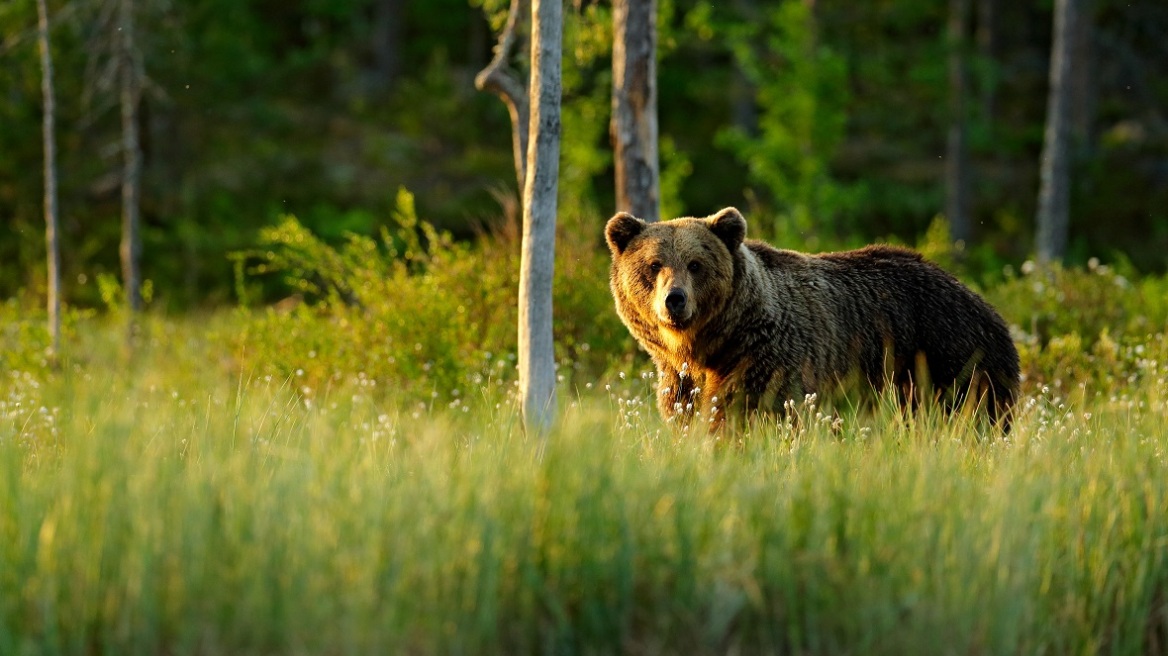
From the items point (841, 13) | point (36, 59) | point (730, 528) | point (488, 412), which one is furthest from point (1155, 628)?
point (841, 13)

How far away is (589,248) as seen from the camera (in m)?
10.8

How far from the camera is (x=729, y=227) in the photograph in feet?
23.4

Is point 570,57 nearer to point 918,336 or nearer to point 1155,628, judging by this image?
point 918,336

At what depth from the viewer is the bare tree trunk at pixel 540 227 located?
24.2 ft

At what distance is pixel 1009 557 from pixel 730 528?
1011 mm

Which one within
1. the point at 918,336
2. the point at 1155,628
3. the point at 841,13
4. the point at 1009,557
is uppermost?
the point at 841,13

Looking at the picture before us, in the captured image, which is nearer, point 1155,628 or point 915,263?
point 1155,628

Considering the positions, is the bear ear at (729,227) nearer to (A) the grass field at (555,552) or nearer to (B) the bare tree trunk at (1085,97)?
(A) the grass field at (555,552)

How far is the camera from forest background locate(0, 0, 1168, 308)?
60.5 feet

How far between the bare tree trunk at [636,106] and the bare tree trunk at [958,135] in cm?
1282

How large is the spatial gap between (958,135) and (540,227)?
1695 centimetres

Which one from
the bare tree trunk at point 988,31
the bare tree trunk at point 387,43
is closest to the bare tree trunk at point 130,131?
the bare tree trunk at point 387,43

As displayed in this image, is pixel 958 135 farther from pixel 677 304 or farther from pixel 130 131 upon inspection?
pixel 677 304

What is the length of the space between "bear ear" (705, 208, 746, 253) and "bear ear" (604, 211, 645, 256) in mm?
420
